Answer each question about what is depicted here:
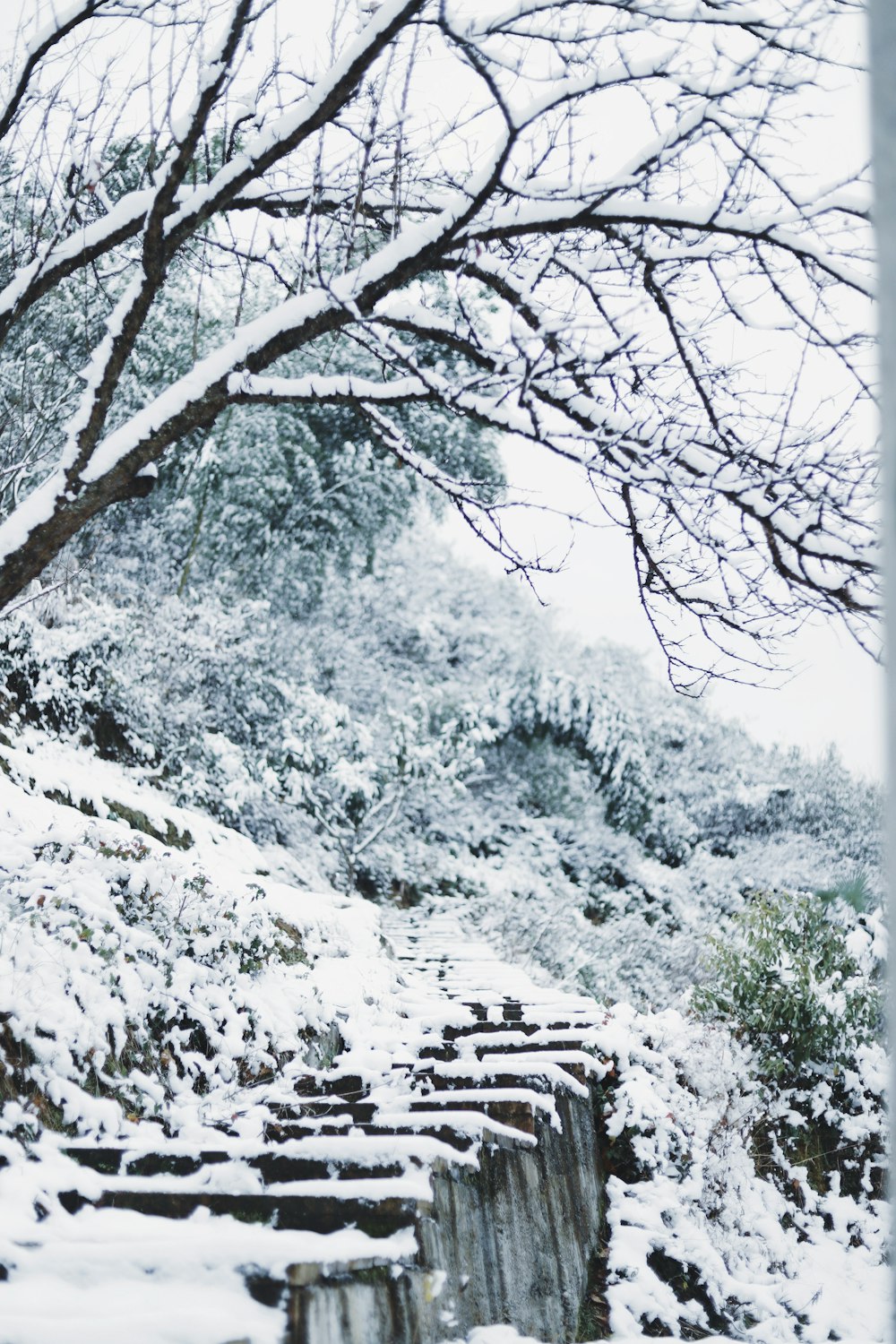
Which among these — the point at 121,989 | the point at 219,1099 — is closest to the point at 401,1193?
the point at 219,1099

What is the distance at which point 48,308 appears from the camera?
955 centimetres

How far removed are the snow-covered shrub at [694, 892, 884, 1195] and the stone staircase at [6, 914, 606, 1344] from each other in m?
2.25

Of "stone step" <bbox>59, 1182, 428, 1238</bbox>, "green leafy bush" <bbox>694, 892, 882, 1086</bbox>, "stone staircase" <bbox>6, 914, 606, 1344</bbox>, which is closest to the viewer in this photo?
"stone staircase" <bbox>6, 914, 606, 1344</bbox>

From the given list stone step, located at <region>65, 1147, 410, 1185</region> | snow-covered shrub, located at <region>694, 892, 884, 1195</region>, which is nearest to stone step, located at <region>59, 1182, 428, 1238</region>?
stone step, located at <region>65, 1147, 410, 1185</region>

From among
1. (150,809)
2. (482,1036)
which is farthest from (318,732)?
(482,1036)

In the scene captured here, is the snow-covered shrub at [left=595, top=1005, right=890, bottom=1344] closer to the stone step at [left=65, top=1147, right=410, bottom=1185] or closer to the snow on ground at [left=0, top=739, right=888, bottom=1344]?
the snow on ground at [left=0, top=739, right=888, bottom=1344]

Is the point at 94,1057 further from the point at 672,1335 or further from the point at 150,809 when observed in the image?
the point at 150,809

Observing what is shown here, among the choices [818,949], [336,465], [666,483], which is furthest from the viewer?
[336,465]

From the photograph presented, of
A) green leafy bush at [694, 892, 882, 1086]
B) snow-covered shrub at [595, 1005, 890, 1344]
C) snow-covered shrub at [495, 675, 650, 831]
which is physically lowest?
snow-covered shrub at [595, 1005, 890, 1344]

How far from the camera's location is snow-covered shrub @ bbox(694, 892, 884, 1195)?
5.57 meters

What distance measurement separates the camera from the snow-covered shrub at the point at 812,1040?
18.3 ft

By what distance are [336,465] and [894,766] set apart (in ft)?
40.5

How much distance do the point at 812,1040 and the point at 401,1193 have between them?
4.70 meters

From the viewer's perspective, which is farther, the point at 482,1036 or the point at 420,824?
the point at 420,824
